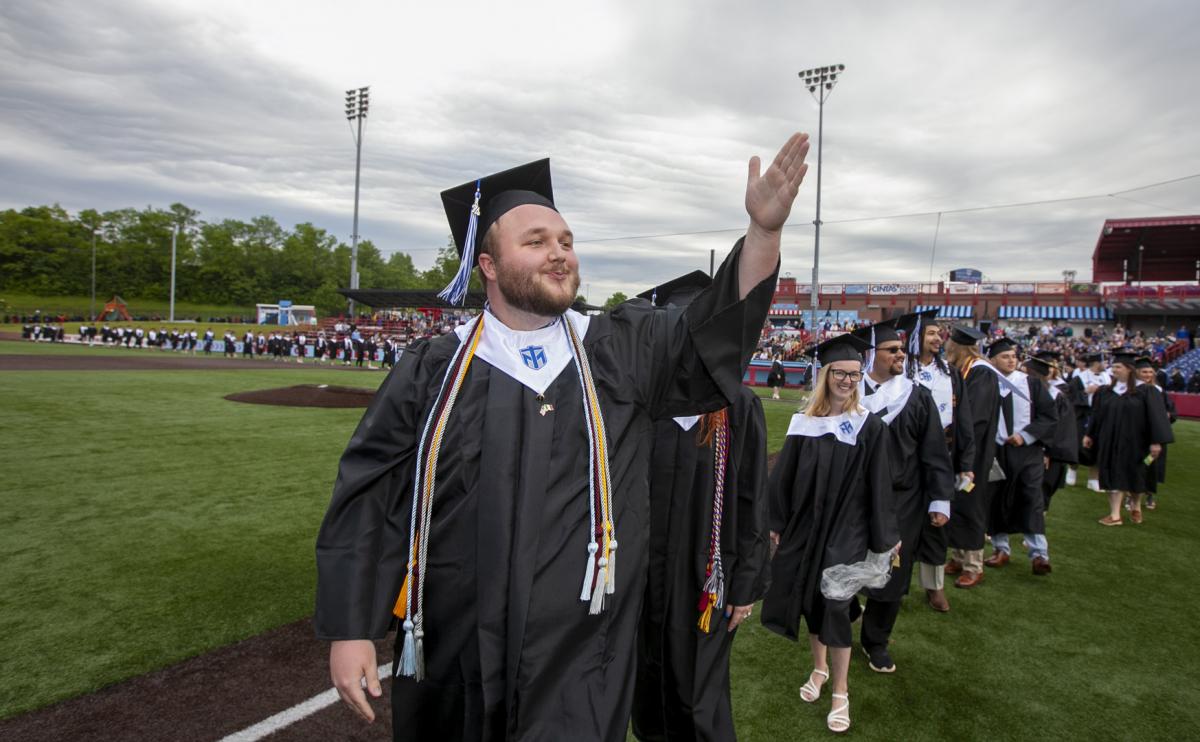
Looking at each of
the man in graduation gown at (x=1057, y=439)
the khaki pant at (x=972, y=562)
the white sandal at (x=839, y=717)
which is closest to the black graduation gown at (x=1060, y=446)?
the man in graduation gown at (x=1057, y=439)

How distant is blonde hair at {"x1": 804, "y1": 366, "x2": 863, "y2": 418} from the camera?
12.0 feet

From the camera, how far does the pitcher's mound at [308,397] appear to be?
1504 cm

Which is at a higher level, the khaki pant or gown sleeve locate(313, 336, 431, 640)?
gown sleeve locate(313, 336, 431, 640)

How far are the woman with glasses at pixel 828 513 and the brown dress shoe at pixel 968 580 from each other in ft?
8.11

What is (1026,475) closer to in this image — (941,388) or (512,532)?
(941,388)

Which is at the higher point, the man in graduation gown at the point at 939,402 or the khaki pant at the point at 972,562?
the man in graduation gown at the point at 939,402

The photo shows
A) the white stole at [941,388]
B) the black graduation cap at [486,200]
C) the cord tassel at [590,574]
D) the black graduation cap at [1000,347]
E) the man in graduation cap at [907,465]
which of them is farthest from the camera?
the black graduation cap at [1000,347]

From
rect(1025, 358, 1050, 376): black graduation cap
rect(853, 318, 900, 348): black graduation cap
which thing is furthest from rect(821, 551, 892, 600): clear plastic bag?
rect(1025, 358, 1050, 376): black graduation cap

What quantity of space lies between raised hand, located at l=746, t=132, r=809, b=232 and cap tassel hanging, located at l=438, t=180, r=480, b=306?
1.05 metres

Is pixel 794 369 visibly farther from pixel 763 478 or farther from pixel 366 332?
pixel 366 332

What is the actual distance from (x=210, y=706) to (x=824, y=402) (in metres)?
3.55

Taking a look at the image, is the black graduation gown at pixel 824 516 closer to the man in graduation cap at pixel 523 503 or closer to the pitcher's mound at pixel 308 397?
the man in graduation cap at pixel 523 503

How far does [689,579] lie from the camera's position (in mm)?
2824

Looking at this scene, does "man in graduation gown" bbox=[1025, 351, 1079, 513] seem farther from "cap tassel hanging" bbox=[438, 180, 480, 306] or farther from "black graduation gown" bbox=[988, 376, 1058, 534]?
"cap tassel hanging" bbox=[438, 180, 480, 306]
